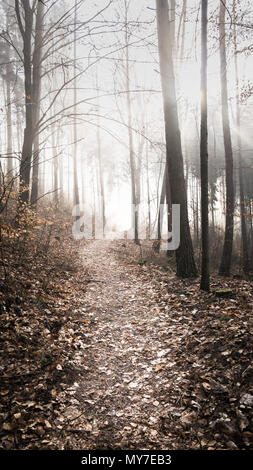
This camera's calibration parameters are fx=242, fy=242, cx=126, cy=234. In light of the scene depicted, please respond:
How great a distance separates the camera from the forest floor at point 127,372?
2.78m

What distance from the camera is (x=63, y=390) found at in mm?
3492

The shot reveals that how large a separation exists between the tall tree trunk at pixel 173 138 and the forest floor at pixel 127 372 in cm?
139

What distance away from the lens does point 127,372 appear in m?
4.00

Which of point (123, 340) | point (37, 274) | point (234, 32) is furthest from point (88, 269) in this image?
point (234, 32)

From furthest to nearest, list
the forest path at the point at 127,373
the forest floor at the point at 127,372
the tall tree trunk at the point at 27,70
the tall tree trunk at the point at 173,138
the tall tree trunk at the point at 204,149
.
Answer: the tall tree trunk at the point at 173,138
the tall tree trunk at the point at 27,70
the tall tree trunk at the point at 204,149
the forest path at the point at 127,373
the forest floor at the point at 127,372

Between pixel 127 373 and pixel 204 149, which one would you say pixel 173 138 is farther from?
pixel 127 373

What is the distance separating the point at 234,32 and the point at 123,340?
10.3 meters

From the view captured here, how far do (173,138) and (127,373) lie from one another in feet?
21.1

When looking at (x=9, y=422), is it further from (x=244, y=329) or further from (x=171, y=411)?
(x=244, y=329)

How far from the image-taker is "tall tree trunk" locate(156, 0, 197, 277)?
721 cm

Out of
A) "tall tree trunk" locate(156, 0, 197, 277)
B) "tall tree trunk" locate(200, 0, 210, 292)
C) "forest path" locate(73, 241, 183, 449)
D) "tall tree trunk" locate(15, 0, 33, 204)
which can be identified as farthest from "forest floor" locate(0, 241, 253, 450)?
"tall tree trunk" locate(15, 0, 33, 204)

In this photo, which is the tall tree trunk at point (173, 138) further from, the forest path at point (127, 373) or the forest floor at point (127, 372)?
the forest path at point (127, 373)

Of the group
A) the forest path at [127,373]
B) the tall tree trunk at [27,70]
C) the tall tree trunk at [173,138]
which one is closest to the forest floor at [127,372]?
the forest path at [127,373]
